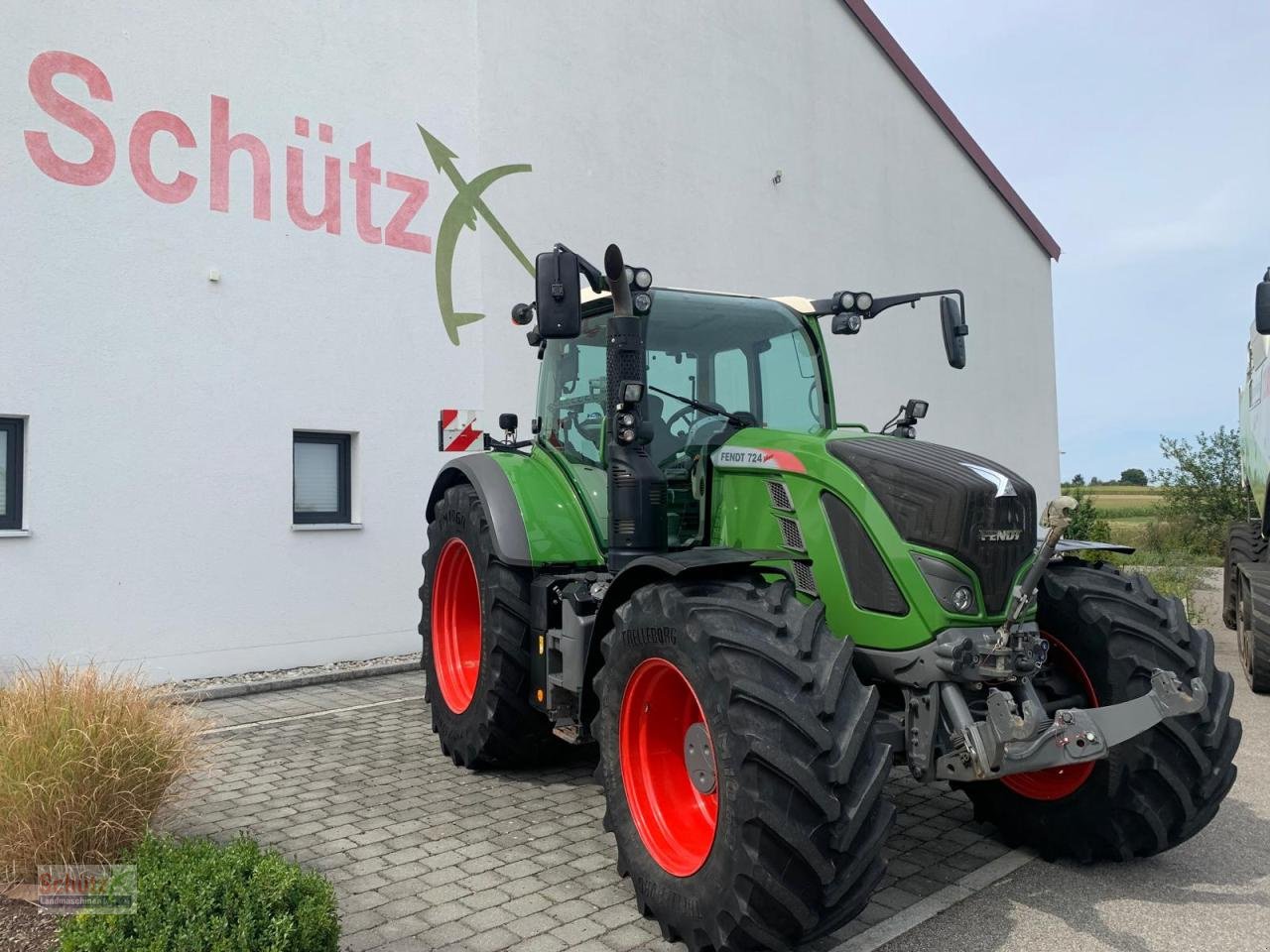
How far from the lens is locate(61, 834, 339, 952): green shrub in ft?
8.95

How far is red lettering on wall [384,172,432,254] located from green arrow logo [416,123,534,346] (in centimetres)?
19

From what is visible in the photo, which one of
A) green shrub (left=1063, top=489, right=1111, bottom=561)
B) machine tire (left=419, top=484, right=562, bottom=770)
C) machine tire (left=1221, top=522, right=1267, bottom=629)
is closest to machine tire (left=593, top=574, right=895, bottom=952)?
machine tire (left=419, top=484, right=562, bottom=770)

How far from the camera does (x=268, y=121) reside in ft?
24.8

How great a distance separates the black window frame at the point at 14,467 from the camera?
6.53m

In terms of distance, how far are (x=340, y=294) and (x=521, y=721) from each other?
4.32 metres

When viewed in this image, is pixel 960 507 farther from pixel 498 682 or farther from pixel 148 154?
pixel 148 154

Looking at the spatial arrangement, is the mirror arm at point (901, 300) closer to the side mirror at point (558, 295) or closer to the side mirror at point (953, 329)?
the side mirror at point (953, 329)

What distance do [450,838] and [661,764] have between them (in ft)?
4.03

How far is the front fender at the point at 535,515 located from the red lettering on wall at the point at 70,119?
3623 millimetres

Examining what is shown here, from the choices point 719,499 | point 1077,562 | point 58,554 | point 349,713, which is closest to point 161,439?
point 58,554

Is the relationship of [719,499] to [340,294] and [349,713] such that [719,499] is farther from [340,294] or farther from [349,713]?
[340,294]

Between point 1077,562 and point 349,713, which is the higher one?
point 1077,562

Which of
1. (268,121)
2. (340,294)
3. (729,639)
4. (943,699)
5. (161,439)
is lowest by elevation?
(943,699)

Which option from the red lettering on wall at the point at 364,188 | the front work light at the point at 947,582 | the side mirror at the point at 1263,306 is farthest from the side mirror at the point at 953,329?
the red lettering on wall at the point at 364,188
